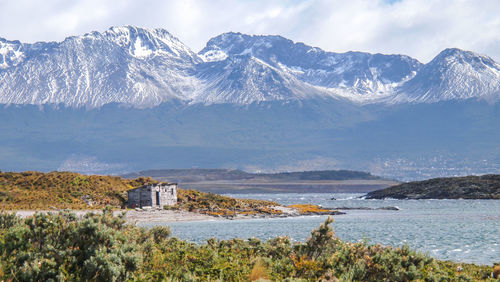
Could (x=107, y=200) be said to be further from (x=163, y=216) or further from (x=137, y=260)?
(x=137, y=260)

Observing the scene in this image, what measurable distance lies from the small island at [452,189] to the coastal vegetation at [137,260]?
119m

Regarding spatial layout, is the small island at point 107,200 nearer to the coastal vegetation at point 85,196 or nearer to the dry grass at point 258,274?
the coastal vegetation at point 85,196

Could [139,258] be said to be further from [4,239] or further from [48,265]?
[4,239]

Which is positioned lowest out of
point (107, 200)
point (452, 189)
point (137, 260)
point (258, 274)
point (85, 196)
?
point (258, 274)

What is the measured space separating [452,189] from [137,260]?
5544 inches

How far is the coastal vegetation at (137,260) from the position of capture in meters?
14.6

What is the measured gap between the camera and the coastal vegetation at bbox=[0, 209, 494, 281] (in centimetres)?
1455

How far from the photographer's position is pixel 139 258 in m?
14.9

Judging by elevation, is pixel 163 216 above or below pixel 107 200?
below

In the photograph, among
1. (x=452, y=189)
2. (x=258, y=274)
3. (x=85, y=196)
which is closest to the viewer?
(x=258, y=274)

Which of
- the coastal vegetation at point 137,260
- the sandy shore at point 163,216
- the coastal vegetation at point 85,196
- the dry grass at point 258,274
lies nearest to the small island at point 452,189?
the coastal vegetation at point 85,196

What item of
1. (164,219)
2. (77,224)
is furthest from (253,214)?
(77,224)

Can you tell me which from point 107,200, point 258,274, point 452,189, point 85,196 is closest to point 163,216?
point 107,200

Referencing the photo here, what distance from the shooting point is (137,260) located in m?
14.8
